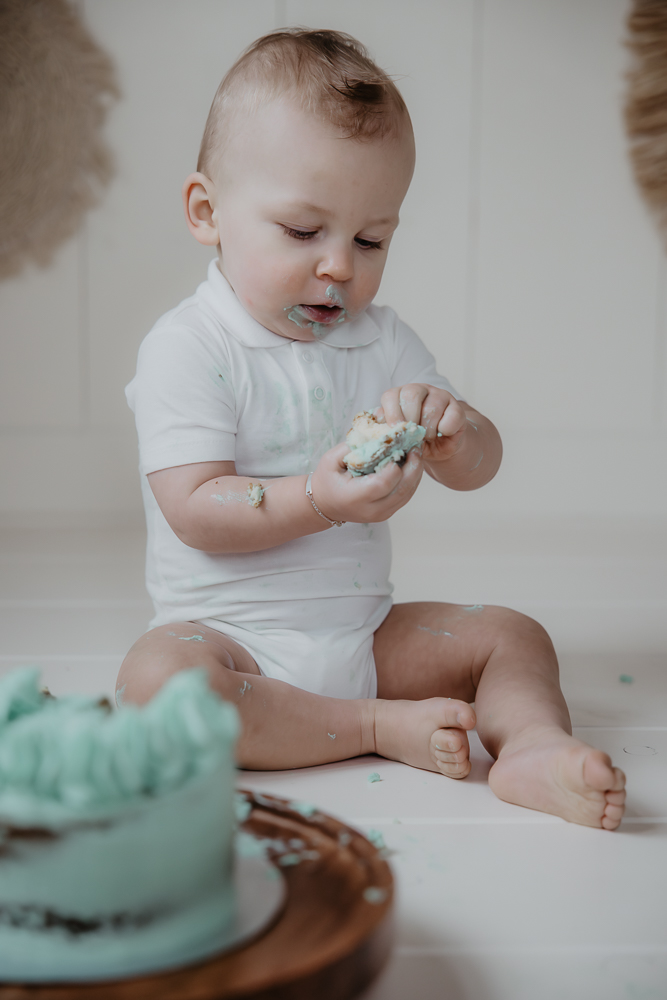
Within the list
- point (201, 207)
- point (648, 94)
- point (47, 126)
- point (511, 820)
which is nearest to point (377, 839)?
point (511, 820)

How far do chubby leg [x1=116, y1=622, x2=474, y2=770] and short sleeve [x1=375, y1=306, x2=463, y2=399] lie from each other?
384mm

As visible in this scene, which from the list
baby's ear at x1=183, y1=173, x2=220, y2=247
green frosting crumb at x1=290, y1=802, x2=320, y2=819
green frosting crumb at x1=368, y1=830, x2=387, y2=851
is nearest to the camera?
green frosting crumb at x1=290, y1=802, x2=320, y2=819

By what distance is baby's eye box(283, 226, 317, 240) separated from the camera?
955mm

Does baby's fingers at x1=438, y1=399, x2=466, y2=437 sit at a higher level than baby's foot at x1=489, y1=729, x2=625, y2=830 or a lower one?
higher

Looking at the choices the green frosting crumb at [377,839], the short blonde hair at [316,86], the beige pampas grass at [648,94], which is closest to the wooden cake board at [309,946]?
the green frosting crumb at [377,839]

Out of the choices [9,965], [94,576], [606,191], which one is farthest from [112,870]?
[606,191]

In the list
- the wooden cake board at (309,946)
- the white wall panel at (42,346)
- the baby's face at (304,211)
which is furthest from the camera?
the white wall panel at (42,346)

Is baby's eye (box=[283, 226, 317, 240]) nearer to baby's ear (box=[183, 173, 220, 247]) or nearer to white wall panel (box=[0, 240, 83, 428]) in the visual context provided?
baby's ear (box=[183, 173, 220, 247])

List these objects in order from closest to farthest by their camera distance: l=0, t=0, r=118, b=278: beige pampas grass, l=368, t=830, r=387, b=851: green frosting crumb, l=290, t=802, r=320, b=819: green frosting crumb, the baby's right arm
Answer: l=290, t=802, r=320, b=819: green frosting crumb → l=368, t=830, r=387, b=851: green frosting crumb → the baby's right arm → l=0, t=0, r=118, b=278: beige pampas grass

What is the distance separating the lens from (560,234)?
8.05 feet

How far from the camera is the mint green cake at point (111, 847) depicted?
1.32 feet

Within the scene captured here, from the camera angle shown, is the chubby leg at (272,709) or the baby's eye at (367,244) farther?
the baby's eye at (367,244)

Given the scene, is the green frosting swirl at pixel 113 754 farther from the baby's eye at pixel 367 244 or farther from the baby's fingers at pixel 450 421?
the baby's eye at pixel 367 244

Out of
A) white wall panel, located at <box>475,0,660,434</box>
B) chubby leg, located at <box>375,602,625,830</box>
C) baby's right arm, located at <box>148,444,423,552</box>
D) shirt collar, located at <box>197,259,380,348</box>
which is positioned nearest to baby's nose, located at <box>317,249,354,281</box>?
shirt collar, located at <box>197,259,380,348</box>
